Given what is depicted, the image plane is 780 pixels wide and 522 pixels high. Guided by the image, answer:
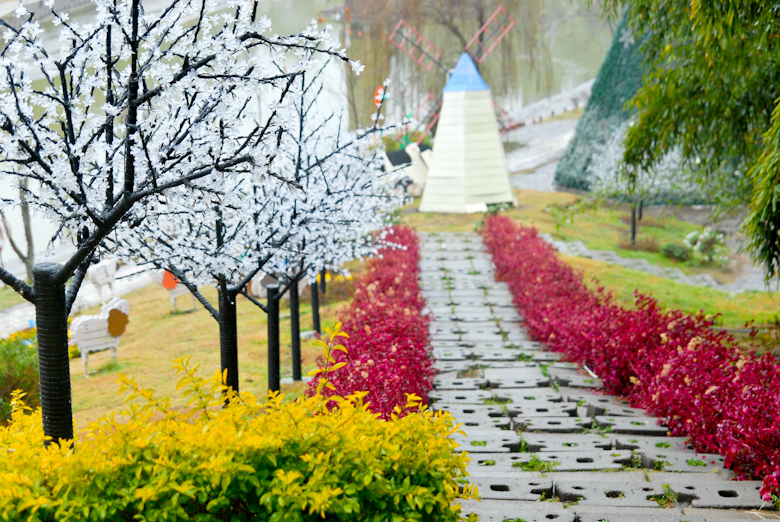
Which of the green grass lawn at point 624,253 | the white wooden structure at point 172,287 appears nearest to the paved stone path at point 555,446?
the green grass lawn at point 624,253

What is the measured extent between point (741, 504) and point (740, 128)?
18.9ft

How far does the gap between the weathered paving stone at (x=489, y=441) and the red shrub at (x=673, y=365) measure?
4.32ft

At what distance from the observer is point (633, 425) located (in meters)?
5.69

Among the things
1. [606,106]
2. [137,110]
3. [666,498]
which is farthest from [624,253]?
[137,110]

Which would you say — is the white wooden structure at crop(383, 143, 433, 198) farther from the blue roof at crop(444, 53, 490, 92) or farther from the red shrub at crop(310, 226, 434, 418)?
the red shrub at crop(310, 226, 434, 418)

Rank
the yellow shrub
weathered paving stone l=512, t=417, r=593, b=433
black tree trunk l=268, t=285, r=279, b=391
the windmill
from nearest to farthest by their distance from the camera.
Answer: the yellow shrub
weathered paving stone l=512, t=417, r=593, b=433
black tree trunk l=268, t=285, r=279, b=391
the windmill

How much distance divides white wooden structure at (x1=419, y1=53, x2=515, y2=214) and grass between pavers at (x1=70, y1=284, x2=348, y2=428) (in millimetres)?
5920

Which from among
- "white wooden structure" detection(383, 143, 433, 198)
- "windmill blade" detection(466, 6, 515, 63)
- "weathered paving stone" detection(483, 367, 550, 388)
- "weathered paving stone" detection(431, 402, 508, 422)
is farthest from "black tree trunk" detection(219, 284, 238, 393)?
"windmill blade" detection(466, 6, 515, 63)

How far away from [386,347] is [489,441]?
5.63 ft

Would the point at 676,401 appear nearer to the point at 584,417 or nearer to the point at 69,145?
the point at 584,417

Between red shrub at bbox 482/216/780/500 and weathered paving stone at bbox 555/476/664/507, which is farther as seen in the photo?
red shrub at bbox 482/216/780/500

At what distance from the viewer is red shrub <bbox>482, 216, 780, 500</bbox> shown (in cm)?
457

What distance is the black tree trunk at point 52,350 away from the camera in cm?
338

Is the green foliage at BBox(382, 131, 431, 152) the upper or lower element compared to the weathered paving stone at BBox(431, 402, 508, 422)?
upper
